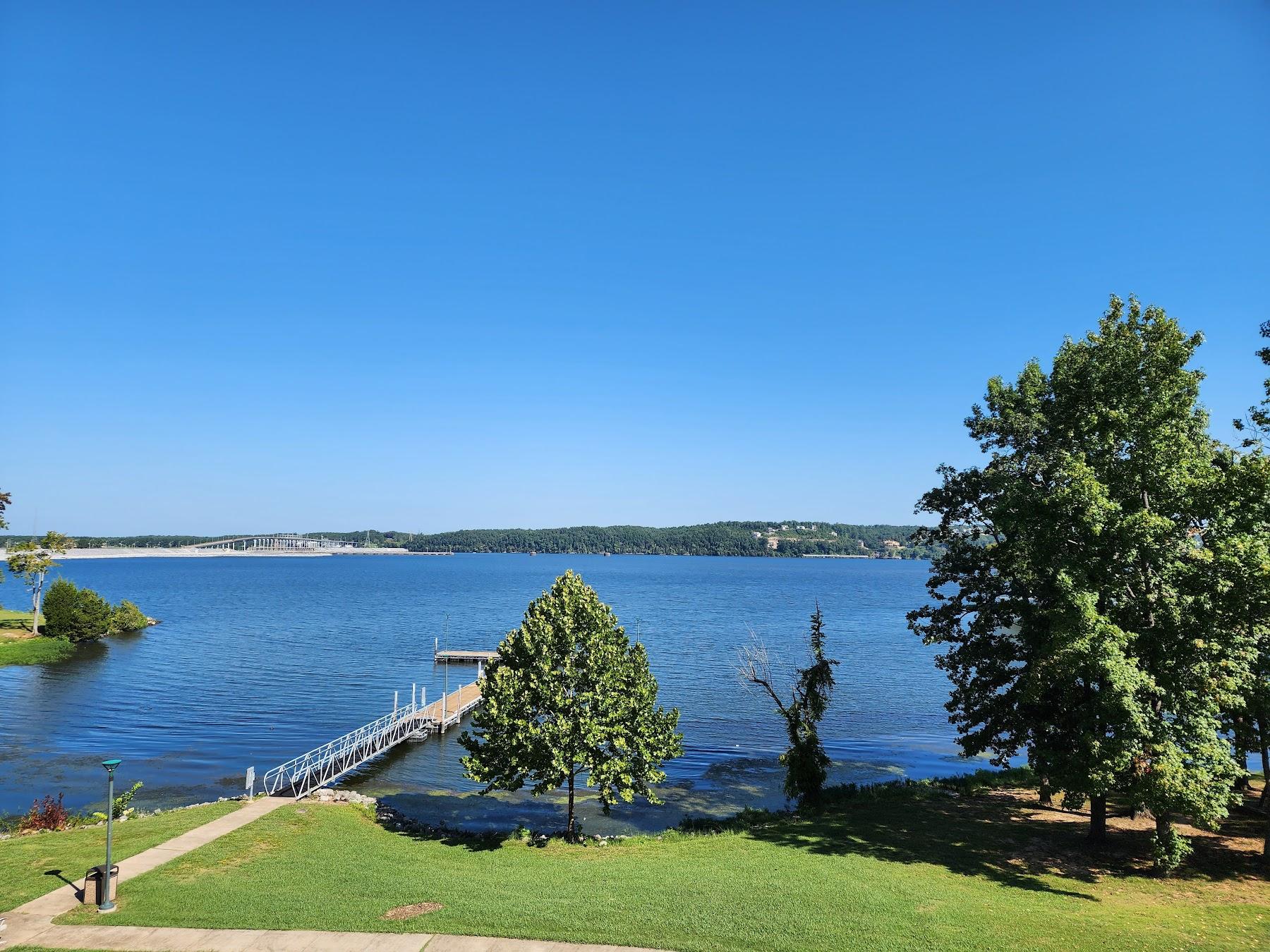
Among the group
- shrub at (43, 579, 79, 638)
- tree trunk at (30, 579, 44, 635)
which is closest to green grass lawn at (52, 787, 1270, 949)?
shrub at (43, 579, 79, 638)

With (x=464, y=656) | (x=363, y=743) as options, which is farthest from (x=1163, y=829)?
(x=464, y=656)

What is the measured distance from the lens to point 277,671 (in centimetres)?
5953

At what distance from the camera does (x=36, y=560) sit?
6975 centimetres

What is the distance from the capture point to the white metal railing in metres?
31.2

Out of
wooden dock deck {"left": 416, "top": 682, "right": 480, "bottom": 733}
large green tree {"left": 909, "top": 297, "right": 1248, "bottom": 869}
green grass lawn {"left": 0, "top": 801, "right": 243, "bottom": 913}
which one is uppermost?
large green tree {"left": 909, "top": 297, "right": 1248, "bottom": 869}

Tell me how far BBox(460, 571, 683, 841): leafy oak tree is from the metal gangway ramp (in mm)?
2034

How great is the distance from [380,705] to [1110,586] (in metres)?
44.4

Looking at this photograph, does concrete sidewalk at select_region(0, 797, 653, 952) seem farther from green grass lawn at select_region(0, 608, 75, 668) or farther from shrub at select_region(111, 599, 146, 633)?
shrub at select_region(111, 599, 146, 633)

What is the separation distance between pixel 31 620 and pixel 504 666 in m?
81.8

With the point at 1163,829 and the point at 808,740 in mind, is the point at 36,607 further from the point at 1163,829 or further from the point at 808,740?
the point at 1163,829

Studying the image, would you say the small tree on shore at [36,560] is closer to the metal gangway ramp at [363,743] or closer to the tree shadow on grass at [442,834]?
the metal gangway ramp at [363,743]

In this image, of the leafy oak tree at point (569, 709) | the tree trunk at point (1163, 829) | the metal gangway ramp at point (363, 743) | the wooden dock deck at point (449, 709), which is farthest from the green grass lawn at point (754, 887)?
the wooden dock deck at point (449, 709)

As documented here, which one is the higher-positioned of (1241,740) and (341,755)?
(1241,740)

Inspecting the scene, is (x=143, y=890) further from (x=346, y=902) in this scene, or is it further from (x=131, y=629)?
(x=131, y=629)
